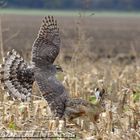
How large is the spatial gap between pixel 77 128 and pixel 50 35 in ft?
3.35

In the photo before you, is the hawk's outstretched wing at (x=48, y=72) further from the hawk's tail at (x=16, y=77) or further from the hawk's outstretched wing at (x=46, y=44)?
the hawk's tail at (x=16, y=77)

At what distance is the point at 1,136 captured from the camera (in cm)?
669

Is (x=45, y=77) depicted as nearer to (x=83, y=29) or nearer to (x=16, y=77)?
(x=16, y=77)

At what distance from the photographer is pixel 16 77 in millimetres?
7684

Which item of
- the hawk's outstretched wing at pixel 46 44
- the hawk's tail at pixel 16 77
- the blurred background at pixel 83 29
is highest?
the hawk's outstretched wing at pixel 46 44

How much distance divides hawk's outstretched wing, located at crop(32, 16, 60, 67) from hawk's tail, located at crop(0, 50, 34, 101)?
0.15 m

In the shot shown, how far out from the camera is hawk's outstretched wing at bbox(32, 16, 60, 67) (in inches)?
301

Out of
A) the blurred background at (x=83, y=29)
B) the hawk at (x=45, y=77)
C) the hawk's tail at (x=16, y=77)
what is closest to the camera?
the hawk at (x=45, y=77)

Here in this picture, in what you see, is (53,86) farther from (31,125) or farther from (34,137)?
(34,137)

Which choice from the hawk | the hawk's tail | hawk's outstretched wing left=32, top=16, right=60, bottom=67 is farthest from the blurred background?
the hawk's tail

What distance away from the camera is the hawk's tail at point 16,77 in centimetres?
768

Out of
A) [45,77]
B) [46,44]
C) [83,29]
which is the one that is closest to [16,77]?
[45,77]

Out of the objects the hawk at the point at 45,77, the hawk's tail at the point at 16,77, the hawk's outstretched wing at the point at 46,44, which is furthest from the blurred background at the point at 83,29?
the hawk's tail at the point at 16,77

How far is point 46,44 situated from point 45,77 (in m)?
0.35
